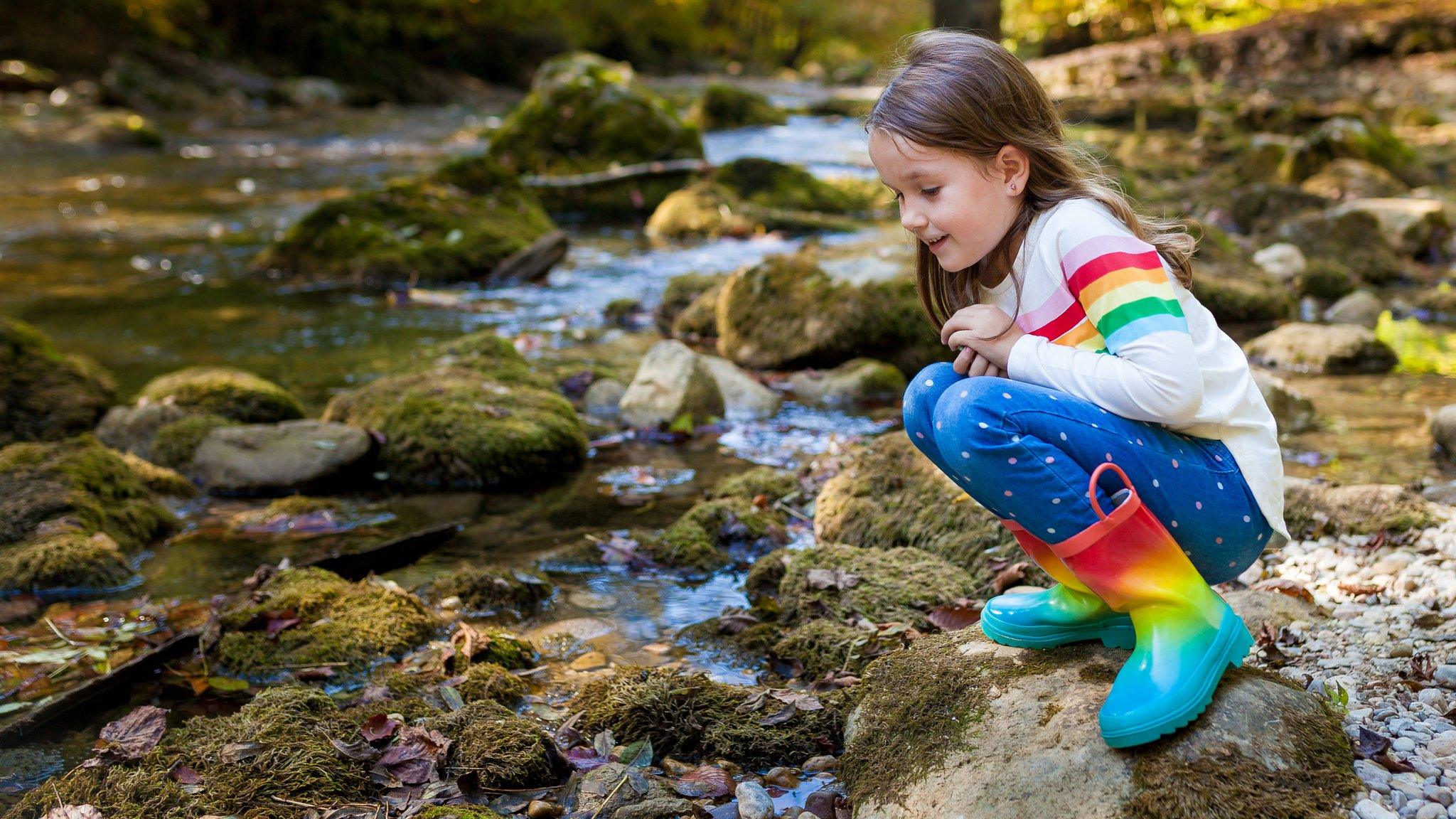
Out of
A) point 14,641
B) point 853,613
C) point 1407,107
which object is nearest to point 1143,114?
point 1407,107

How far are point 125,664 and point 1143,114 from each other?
1935cm

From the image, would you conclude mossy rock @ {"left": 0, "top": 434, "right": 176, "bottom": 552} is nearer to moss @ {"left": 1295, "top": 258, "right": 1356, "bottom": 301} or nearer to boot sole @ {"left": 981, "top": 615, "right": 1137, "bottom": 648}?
A: boot sole @ {"left": 981, "top": 615, "right": 1137, "bottom": 648}

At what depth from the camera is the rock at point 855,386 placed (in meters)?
6.90

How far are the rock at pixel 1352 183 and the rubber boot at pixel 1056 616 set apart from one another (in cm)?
1122

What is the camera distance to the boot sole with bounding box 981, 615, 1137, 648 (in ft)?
8.79

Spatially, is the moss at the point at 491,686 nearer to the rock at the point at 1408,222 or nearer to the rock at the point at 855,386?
the rock at the point at 855,386

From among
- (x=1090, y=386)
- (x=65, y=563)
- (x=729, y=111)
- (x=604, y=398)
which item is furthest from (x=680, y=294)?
(x=729, y=111)

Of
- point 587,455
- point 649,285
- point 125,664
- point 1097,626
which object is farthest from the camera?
point 649,285

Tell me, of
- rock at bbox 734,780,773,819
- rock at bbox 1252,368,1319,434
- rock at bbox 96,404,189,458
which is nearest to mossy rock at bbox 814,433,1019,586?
rock at bbox 734,780,773,819

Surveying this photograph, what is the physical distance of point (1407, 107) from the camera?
1773 cm

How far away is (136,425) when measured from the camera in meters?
6.16

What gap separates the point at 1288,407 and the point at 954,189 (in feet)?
13.7

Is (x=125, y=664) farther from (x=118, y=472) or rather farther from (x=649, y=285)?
(x=649, y=285)

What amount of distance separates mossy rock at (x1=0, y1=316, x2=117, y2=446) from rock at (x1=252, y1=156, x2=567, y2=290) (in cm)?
378
